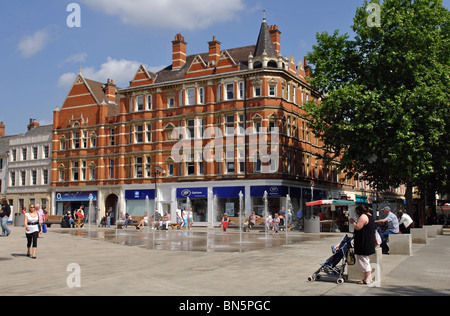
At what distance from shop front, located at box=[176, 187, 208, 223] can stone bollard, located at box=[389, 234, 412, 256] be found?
31.6m

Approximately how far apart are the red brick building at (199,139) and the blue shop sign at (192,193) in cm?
12

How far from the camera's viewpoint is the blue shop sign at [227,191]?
45.3 meters

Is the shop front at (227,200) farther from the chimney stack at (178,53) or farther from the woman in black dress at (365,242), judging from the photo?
the woman in black dress at (365,242)

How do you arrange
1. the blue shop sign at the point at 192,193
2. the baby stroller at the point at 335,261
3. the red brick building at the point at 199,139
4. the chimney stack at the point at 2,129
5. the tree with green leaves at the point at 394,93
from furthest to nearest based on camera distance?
the chimney stack at the point at 2,129 → the blue shop sign at the point at 192,193 → the red brick building at the point at 199,139 → the tree with green leaves at the point at 394,93 → the baby stroller at the point at 335,261

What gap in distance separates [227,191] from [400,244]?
1186 inches

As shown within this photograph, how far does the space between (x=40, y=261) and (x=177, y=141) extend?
34.9 m

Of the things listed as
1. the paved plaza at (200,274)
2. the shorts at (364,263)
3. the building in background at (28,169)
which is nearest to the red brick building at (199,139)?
the building in background at (28,169)

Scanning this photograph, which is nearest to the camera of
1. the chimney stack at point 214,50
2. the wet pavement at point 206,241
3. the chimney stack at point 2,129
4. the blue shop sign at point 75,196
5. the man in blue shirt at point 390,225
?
the man in blue shirt at point 390,225

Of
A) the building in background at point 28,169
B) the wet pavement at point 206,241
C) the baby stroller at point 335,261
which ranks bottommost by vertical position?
the wet pavement at point 206,241

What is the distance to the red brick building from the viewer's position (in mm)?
45125

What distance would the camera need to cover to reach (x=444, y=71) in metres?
33.2

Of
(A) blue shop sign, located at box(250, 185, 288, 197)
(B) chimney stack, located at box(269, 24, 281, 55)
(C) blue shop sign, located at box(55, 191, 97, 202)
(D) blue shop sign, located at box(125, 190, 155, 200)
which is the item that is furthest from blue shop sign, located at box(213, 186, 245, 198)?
(C) blue shop sign, located at box(55, 191, 97, 202)

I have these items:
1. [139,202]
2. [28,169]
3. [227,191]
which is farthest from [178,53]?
[28,169]

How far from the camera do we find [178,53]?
52.9 meters
